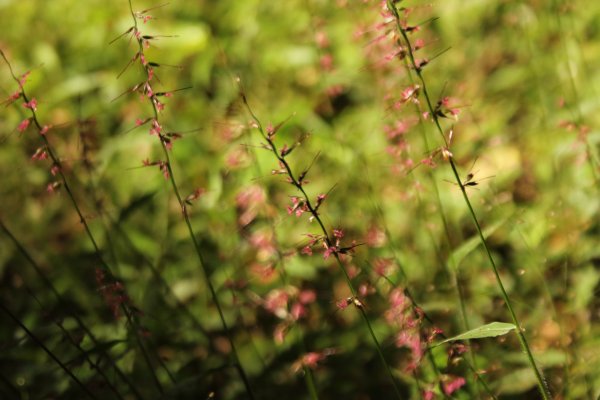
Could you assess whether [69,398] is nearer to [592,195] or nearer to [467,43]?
[592,195]

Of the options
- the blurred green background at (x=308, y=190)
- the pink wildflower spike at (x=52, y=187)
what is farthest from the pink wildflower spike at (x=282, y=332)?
the pink wildflower spike at (x=52, y=187)

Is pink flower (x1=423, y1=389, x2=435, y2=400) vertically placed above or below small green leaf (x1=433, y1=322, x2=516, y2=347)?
below

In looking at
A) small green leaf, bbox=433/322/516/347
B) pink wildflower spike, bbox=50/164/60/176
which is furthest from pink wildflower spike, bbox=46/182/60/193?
small green leaf, bbox=433/322/516/347

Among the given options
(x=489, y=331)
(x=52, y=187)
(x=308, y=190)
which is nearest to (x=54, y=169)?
(x=52, y=187)

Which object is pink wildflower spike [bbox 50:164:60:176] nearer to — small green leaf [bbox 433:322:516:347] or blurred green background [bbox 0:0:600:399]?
blurred green background [bbox 0:0:600:399]

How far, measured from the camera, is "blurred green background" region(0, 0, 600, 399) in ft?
5.63

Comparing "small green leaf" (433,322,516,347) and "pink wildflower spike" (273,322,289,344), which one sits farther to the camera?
"pink wildflower spike" (273,322,289,344)

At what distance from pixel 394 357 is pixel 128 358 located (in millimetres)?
833

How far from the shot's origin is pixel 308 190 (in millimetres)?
2408

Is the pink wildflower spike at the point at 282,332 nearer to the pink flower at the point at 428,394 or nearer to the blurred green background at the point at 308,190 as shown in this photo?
the blurred green background at the point at 308,190

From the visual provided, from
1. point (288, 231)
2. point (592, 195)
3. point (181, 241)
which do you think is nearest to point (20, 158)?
point (181, 241)

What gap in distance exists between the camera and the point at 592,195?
1.89 m

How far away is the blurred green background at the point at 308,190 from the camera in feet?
5.63

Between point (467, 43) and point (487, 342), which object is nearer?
point (487, 342)
